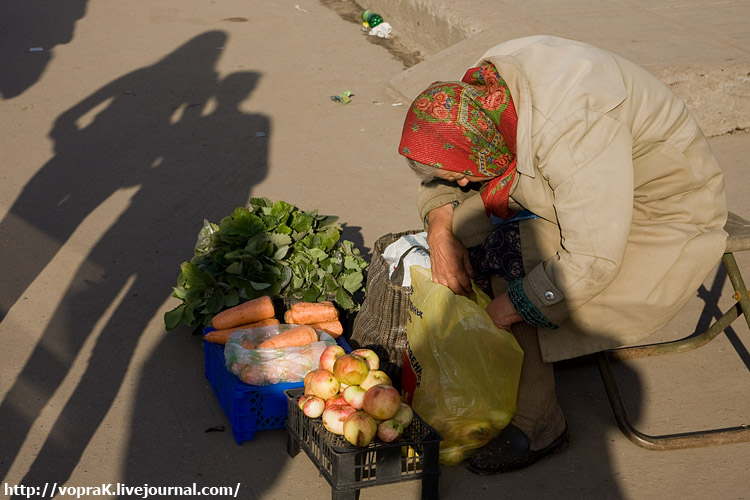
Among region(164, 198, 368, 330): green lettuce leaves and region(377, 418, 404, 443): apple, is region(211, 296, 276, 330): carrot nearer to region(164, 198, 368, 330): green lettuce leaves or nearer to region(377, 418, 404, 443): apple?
region(164, 198, 368, 330): green lettuce leaves

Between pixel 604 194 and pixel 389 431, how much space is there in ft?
3.39

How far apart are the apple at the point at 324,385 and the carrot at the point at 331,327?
0.66m

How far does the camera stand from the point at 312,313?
12.2ft

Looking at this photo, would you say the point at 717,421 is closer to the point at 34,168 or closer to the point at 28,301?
the point at 28,301

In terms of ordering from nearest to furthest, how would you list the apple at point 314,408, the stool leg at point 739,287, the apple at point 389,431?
the apple at point 389,431, the apple at point 314,408, the stool leg at point 739,287

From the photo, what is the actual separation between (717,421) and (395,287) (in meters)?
1.40

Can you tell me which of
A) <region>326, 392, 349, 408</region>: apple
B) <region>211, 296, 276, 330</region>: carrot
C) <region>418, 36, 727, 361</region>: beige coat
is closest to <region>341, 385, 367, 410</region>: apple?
<region>326, 392, 349, 408</region>: apple

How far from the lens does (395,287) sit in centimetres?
346

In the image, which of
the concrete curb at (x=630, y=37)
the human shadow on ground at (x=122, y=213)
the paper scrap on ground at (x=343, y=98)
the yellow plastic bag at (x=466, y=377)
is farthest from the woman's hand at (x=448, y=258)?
the paper scrap on ground at (x=343, y=98)

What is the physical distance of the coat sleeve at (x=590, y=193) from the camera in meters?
2.72

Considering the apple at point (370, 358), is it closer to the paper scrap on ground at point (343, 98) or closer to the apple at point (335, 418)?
the apple at point (335, 418)

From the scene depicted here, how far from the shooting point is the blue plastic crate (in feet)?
10.5

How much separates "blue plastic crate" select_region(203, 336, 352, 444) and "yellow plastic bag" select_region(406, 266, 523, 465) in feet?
1.76

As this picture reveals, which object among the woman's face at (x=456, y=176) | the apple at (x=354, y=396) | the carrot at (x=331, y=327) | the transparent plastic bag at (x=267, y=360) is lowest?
the carrot at (x=331, y=327)
